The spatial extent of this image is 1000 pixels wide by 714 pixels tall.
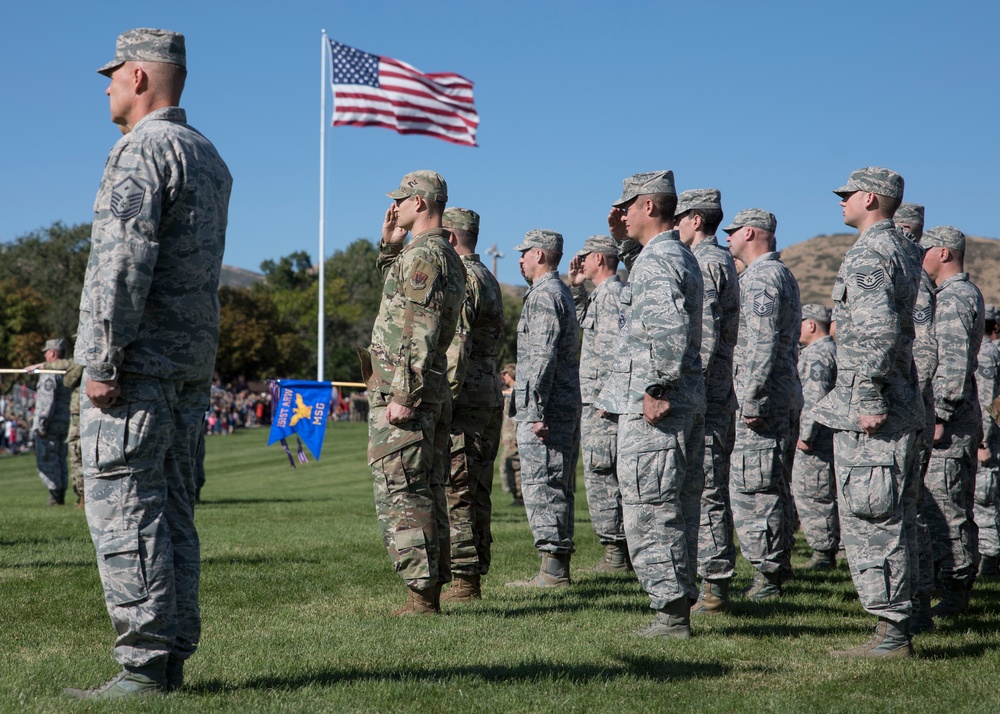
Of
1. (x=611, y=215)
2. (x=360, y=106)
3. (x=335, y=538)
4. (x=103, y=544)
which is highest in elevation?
(x=360, y=106)

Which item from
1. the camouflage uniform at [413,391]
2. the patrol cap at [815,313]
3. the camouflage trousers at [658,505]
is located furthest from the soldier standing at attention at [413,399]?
the patrol cap at [815,313]

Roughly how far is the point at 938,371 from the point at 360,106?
2143 cm

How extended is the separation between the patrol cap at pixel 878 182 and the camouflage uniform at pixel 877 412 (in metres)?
0.28

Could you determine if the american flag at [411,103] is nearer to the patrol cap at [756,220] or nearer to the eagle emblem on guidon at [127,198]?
the patrol cap at [756,220]

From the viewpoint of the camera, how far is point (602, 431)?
8.87m

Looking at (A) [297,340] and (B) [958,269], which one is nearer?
(B) [958,269]

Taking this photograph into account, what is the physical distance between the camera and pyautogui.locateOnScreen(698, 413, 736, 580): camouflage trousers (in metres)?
6.82

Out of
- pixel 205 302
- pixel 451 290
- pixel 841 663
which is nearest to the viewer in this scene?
pixel 205 302

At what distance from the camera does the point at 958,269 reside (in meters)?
7.48

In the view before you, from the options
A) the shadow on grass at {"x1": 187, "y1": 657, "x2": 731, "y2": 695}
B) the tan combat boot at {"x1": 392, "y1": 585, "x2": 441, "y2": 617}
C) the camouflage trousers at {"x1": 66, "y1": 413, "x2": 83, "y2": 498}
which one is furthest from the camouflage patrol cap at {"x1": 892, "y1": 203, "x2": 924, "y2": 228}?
the camouflage trousers at {"x1": 66, "y1": 413, "x2": 83, "y2": 498}

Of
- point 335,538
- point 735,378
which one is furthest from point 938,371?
point 335,538

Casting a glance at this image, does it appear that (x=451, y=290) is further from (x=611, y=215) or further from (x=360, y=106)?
(x=360, y=106)

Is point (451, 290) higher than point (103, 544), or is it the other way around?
point (451, 290)

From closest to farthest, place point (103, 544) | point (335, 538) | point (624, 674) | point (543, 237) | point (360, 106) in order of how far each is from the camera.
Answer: point (103, 544) < point (624, 674) < point (543, 237) < point (335, 538) < point (360, 106)
